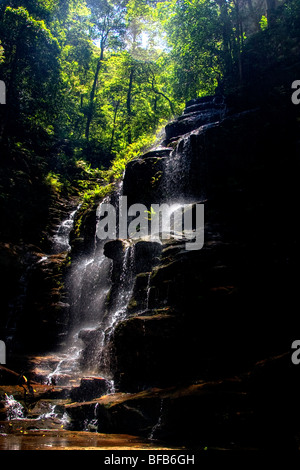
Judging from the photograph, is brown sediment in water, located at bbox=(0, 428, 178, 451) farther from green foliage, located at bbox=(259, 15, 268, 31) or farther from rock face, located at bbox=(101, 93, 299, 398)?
green foliage, located at bbox=(259, 15, 268, 31)

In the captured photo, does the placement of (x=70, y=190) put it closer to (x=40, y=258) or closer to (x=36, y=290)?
(x=40, y=258)

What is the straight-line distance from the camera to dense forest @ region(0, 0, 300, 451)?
541cm

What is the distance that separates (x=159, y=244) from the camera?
31.3 feet

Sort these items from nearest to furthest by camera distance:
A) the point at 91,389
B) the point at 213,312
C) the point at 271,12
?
1. the point at 213,312
2. the point at 91,389
3. the point at 271,12

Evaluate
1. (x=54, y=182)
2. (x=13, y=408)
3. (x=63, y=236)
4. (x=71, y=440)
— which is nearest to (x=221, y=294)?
(x=71, y=440)

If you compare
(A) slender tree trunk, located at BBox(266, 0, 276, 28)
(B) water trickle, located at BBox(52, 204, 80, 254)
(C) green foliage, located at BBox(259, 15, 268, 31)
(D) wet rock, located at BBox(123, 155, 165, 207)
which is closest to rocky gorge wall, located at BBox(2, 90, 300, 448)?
(D) wet rock, located at BBox(123, 155, 165, 207)

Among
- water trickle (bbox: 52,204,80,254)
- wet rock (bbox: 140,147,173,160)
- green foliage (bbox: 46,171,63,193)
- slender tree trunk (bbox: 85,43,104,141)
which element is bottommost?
water trickle (bbox: 52,204,80,254)

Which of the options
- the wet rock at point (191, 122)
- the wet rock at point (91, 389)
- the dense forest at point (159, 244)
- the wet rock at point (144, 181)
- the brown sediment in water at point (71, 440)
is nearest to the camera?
the brown sediment in water at point (71, 440)

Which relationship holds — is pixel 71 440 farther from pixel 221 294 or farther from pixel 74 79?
pixel 74 79

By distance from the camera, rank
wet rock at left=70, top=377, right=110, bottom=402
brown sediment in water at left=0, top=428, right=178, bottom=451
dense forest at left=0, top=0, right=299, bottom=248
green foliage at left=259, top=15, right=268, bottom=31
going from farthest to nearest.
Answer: green foliage at left=259, top=15, right=268, bottom=31
dense forest at left=0, top=0, right=299, bottom=248
wet rock at left=70, top=377, right=110, bottom=402
brown sediment in water at left=0, top=428, right=178, bottom=451

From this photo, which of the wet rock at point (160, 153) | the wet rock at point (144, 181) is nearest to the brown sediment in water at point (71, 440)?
the wet rock at point (144, 181)

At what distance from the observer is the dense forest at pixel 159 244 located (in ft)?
17.8

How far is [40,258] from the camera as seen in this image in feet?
54.6

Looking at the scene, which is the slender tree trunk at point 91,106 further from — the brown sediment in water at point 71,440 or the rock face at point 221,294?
the brown sediment in water at point 71,440
